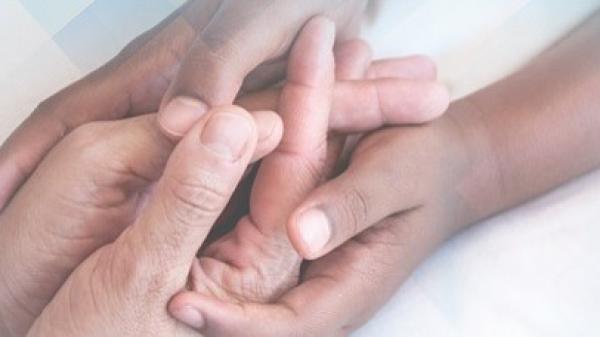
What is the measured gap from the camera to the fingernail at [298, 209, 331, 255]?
50 cm

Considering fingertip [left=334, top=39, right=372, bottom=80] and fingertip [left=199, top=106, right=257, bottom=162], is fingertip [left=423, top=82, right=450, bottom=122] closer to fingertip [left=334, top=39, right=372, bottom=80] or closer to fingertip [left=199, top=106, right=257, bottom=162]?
fingertip [left=334, top=39, right=372, bottom=80]

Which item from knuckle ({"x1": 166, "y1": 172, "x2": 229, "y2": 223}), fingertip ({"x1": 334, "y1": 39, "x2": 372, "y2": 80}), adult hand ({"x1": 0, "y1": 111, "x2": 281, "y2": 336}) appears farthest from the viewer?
fingertip ({"x1": 334, "y1": 39, "x2": 372, "y2": 80})

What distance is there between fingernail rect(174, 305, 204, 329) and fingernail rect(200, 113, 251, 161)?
12 centimetres

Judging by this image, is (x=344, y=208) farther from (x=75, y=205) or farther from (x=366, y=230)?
(x=75, y=205)

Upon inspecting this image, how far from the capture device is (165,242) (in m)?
0.45

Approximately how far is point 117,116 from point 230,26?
198 mm

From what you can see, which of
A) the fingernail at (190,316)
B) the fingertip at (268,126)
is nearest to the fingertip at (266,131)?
the fingertip at (268,126)

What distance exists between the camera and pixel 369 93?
0.63 m

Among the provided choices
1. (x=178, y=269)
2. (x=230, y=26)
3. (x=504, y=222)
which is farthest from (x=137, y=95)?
(x=504, y=222)

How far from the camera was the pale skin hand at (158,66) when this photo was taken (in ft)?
1.90

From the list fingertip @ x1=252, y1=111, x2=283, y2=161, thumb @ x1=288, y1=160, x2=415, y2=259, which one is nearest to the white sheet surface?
thumb @ x1=288, y1=160, x2=415, y2=259

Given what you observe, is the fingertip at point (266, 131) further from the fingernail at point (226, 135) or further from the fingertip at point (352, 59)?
the fingertip at point (352, 59)

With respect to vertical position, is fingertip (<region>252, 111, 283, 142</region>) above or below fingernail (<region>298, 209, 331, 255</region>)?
above

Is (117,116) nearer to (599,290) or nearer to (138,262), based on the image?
(138,262)
